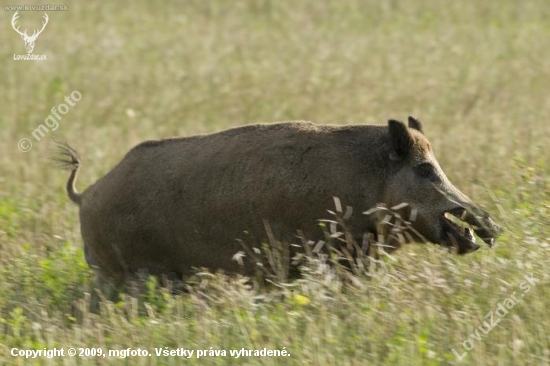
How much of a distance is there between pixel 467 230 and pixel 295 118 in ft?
19.6

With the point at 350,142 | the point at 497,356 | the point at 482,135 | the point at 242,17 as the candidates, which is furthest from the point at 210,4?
the point at 497,356

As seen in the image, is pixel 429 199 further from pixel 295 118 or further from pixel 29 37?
pixel 29 37

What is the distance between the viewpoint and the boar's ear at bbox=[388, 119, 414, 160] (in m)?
6.58

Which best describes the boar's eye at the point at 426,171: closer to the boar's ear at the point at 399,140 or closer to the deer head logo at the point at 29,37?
the boar's ear at the point at 399,140

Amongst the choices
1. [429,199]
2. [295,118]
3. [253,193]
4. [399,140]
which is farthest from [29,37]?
[429,199]

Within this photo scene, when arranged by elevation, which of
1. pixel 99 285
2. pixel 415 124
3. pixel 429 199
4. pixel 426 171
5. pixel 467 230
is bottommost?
pixel 99 285

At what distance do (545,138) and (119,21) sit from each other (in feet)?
32.0

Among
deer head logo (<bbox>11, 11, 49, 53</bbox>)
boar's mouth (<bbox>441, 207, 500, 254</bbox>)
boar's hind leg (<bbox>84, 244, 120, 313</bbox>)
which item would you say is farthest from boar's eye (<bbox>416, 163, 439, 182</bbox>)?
deer head logo (<bbox>11, 11, 49, 53</bbox>)

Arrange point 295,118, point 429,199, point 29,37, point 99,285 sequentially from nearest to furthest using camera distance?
point 429,199, point 99,285, point 295,118, point 29,37

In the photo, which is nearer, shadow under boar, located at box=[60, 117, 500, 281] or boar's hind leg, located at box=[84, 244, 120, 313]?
shadow under boar, located at box=[60, 117, 500, 281]

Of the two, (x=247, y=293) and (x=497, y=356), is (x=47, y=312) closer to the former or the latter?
(x=247, y=293)

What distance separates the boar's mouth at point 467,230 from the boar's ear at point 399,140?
0.47 metres

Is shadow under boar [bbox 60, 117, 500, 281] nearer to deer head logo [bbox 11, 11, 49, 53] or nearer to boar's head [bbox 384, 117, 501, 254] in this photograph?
boar's head [bbox 384, 117, 501, 254]

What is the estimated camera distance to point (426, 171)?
668 centimetres
